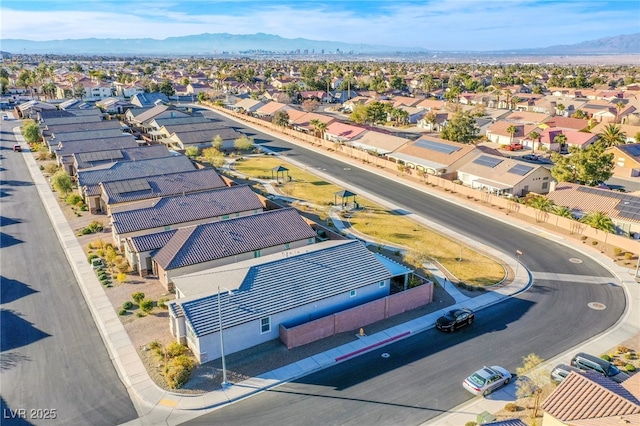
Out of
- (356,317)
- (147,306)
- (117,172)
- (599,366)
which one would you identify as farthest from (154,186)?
(599,366)

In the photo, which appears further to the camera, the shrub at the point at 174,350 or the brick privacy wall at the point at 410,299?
the brick privacy wall at the point at 410,299

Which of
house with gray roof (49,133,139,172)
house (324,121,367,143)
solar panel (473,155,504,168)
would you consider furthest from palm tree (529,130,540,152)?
house with gray roof (49,133,139,172)

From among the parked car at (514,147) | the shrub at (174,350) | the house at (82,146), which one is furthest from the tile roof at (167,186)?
the parked car at (514,147)

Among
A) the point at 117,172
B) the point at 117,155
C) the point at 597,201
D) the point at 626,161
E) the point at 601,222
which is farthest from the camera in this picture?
the point at 626,161

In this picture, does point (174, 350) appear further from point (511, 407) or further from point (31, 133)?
point (31, 133)

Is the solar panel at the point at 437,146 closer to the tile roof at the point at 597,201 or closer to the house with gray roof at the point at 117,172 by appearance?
the tile roof at the point at 597,201
